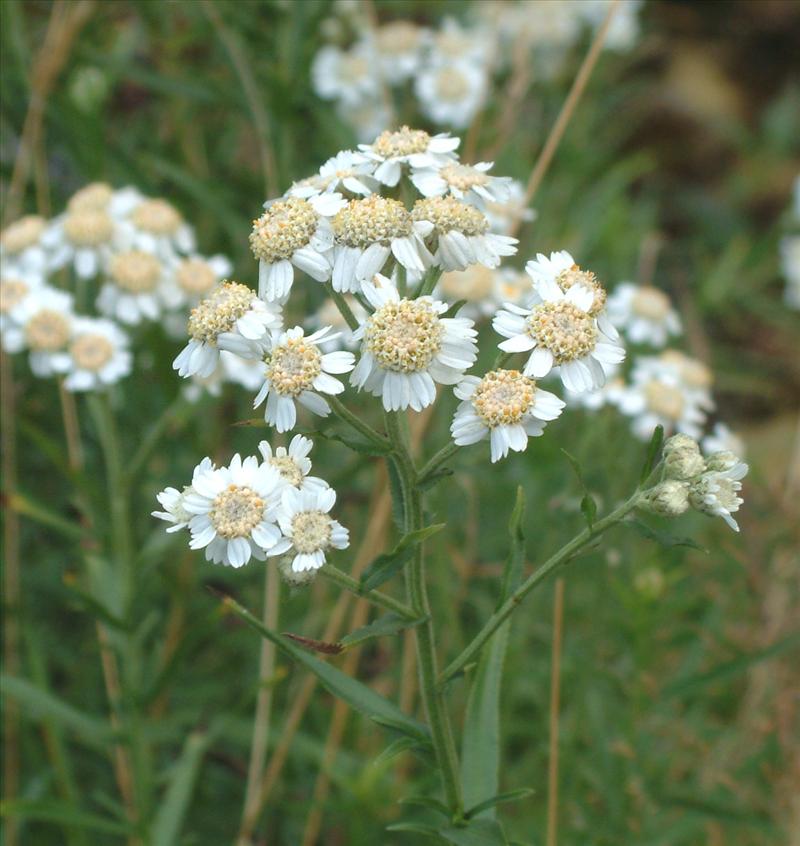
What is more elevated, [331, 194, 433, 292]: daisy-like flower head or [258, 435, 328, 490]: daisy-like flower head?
[331, 194, 433, 292]: daisy-like flower head

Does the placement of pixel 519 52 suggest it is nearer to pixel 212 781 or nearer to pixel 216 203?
pixel 216 203

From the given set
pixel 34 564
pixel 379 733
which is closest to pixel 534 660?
pixel 379 733

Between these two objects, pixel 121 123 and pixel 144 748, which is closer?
pixel 144 748

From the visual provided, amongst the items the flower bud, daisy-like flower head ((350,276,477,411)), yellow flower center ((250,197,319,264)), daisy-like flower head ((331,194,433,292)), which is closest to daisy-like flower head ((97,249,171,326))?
yellow flower center ((250,197,319,264))

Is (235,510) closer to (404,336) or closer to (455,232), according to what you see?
(404,336)

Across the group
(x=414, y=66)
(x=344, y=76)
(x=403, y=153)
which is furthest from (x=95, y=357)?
(x=414, y=66)

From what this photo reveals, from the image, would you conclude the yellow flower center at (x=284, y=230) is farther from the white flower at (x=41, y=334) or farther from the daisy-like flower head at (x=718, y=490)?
the white flower at (x=41, y=334)

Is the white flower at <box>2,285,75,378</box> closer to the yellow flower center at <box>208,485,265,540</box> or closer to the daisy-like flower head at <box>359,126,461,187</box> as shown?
the daisy-like flower head at <box>359,126,461,187</box>

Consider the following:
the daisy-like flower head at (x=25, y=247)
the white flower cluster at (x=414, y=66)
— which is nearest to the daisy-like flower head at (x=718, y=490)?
the daisy-like flower head at (x=25, y=247)
